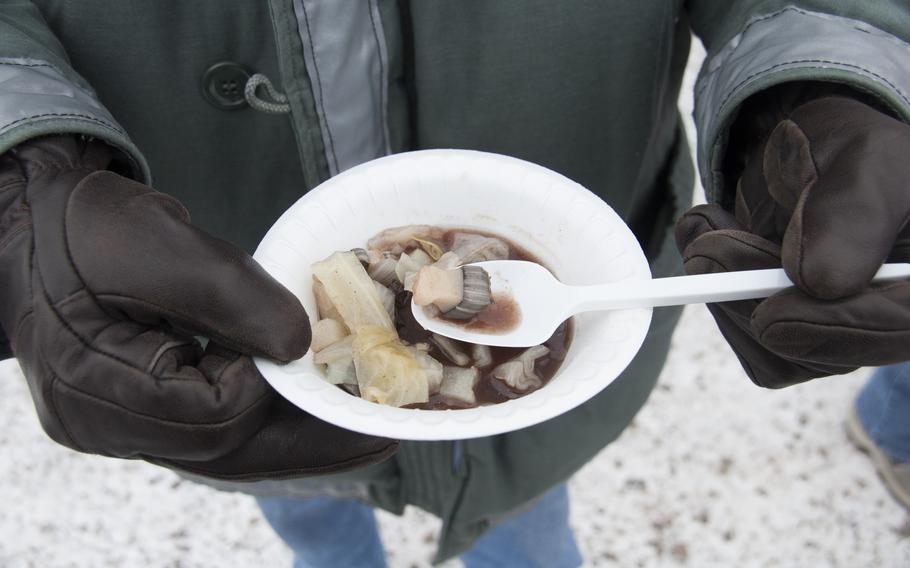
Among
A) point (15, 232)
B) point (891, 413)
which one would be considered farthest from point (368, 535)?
point (891, 413)

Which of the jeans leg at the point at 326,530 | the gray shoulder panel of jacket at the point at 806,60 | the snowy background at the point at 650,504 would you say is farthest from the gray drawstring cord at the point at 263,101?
the snowy background at the point at 650,504

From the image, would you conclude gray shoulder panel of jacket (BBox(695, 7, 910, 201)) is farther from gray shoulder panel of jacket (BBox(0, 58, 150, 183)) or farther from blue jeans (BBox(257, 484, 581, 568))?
blue jeans (BBox(257, 484, 581, 568))

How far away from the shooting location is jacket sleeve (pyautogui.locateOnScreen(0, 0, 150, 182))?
938 mm

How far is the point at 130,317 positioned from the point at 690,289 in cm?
69

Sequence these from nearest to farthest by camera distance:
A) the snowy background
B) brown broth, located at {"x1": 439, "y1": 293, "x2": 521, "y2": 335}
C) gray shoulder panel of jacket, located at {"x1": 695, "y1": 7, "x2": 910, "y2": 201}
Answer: gray shoulder panel of jacket, located at {"x1": 695, "y1": 7, "x2": 910, "y2": 201}, brown broth, located at {"x1": 439, "y1": 293, "x2": 521, "y2": 335}, the snowy background

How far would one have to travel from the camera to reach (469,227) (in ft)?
3.93

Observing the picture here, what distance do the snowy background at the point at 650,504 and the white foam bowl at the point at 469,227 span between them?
1329 mm

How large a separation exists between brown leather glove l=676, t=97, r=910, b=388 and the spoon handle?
19mm

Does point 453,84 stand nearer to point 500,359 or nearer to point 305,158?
point 305,158

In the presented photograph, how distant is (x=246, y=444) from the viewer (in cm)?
101

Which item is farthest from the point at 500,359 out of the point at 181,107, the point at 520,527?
the point at 520,527

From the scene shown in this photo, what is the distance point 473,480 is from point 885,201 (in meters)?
1.00

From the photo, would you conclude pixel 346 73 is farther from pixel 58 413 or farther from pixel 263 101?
pixel 58 413

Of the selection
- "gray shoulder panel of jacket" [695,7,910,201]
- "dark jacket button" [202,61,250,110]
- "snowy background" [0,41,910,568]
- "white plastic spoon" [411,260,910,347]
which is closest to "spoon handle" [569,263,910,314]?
"white plastic spoon" [411,260,910,347]
